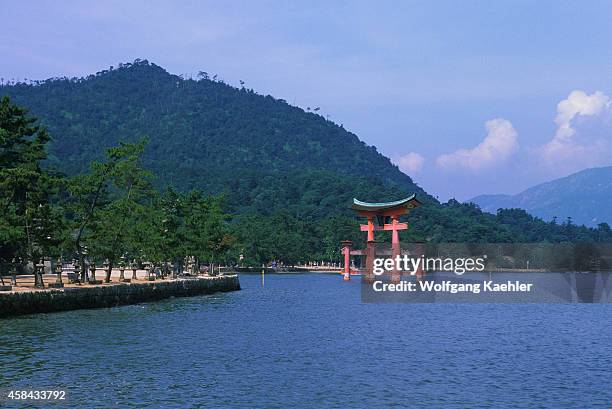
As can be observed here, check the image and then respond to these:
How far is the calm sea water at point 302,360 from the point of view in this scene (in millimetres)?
25375

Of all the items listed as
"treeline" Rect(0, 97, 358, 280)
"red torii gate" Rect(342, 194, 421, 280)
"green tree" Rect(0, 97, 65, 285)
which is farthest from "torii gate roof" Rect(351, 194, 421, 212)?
"green tree" Rect(0, 97, 65, 285)

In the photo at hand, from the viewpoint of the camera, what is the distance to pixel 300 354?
116 feet

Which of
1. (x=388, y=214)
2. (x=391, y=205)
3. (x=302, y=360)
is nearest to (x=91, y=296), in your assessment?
(x=302, y=360)

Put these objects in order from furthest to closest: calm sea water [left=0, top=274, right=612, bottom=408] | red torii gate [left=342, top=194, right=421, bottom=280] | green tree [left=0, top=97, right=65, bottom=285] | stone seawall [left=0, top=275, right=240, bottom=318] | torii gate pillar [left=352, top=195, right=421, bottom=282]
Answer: red torii gate [left=342, top=194, right=421, bottom=280] → torii gate pillar [left=352, top=195, right=421, bottom=282] → green tree [left=0, top=97, right=65, bottom=285] → stone seawall [left=0, top=275, right=240, bottom=318] → calm sea water [left=0, top=274, right=612, bottom=408]

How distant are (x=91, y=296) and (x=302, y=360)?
76.3 ft

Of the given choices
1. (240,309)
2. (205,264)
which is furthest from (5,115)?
(205,264)

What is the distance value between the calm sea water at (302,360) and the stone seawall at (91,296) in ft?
3.38

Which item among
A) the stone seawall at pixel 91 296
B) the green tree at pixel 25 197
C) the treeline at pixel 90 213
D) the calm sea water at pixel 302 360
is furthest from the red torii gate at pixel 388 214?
the green tree at pixel 25 197

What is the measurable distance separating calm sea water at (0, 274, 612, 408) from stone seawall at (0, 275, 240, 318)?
3.38 feet

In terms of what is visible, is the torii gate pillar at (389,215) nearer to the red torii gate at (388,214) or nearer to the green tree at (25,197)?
the red torii gate at (388,214)

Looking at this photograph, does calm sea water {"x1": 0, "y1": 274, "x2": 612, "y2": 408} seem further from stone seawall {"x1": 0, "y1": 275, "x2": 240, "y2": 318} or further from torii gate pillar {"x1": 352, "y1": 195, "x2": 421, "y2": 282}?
torii gate pillar {"x1": 352, "y1": 195, "x2": 421, "y2": 282}

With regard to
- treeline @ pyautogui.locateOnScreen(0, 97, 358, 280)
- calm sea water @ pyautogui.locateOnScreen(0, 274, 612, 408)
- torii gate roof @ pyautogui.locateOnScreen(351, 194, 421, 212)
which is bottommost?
calm sea water @ pyautogui.locateOnScreen(0, 274, 612, 408)

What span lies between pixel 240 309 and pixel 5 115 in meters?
22.0

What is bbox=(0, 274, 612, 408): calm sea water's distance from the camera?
83.3 feet
